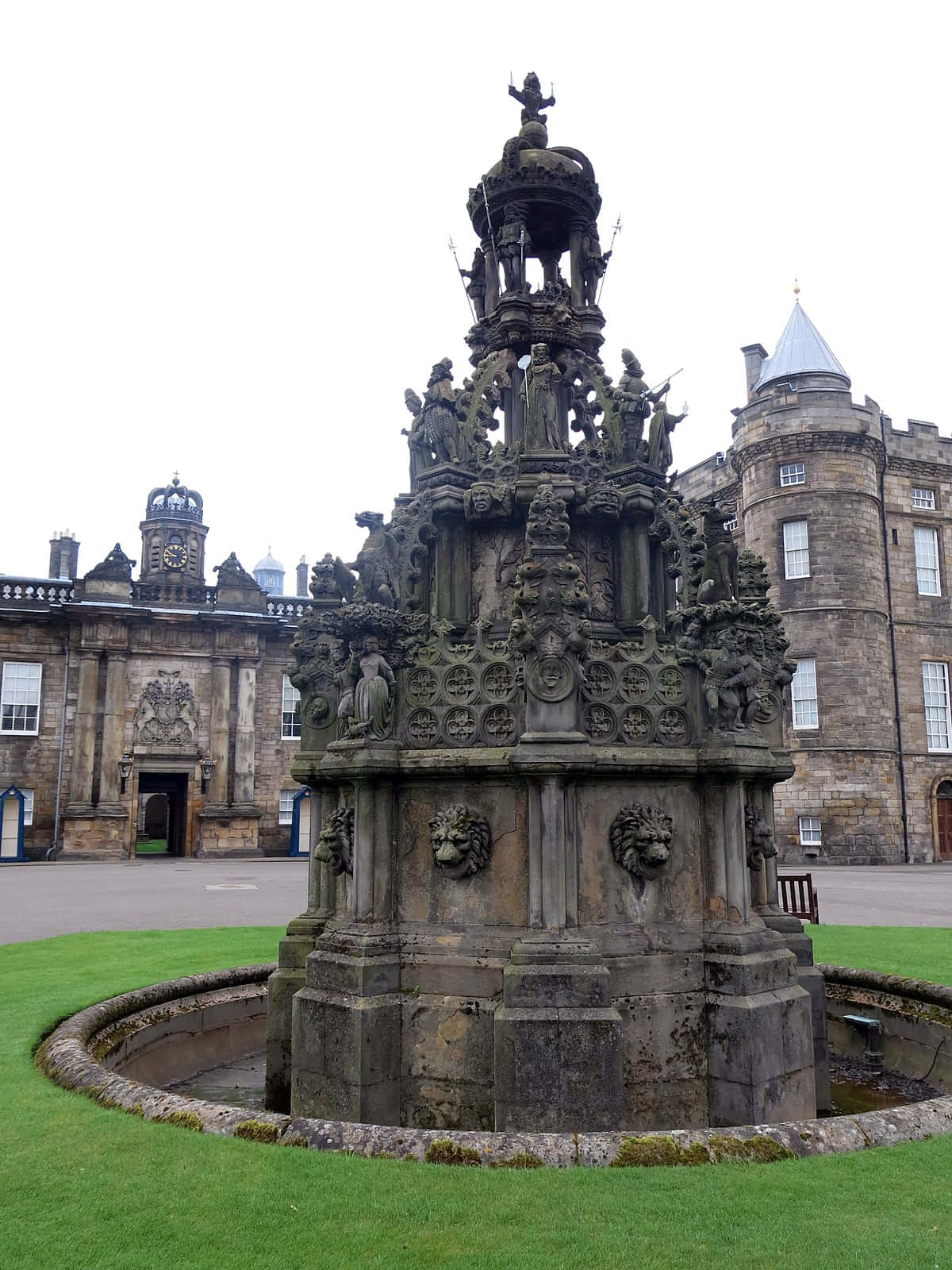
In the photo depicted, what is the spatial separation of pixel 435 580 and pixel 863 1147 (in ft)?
16.8

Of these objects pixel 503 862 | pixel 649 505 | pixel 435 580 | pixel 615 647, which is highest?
pixel 649 505

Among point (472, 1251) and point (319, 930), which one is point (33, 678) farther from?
point (472, 1251)

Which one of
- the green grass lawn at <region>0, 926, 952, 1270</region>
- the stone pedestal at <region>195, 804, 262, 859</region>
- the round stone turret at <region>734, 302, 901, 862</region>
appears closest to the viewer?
the green grass lawn at <region>0, 926, 952, 1270</region>

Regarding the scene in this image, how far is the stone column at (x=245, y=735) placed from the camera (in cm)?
4038

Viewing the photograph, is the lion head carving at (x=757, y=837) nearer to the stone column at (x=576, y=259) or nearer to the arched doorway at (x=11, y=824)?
the stone column at (x=576, y=259)

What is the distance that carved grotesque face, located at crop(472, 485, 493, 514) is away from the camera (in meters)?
7.89

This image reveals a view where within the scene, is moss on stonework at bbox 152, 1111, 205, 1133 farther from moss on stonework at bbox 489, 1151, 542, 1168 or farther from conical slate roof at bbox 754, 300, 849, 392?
conical slate roof at bbox 754, 300, 849, 392

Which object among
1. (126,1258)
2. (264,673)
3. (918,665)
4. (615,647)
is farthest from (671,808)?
(264,673)

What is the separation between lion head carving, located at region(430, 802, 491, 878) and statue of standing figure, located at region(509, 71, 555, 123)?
22.5ft

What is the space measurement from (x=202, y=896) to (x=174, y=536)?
2742 centimetres

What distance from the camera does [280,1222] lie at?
4.03 meters

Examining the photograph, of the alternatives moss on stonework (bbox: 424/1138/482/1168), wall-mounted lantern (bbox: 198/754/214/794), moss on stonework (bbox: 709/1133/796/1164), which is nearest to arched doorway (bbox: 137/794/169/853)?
wall-mounted lantern (bbox: 198/754/214/794)

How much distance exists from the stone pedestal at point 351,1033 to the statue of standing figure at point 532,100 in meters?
7.71

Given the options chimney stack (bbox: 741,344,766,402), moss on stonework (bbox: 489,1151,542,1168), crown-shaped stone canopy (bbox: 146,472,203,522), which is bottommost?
moss on stonework (bbox: 489,1151,542,1168)
